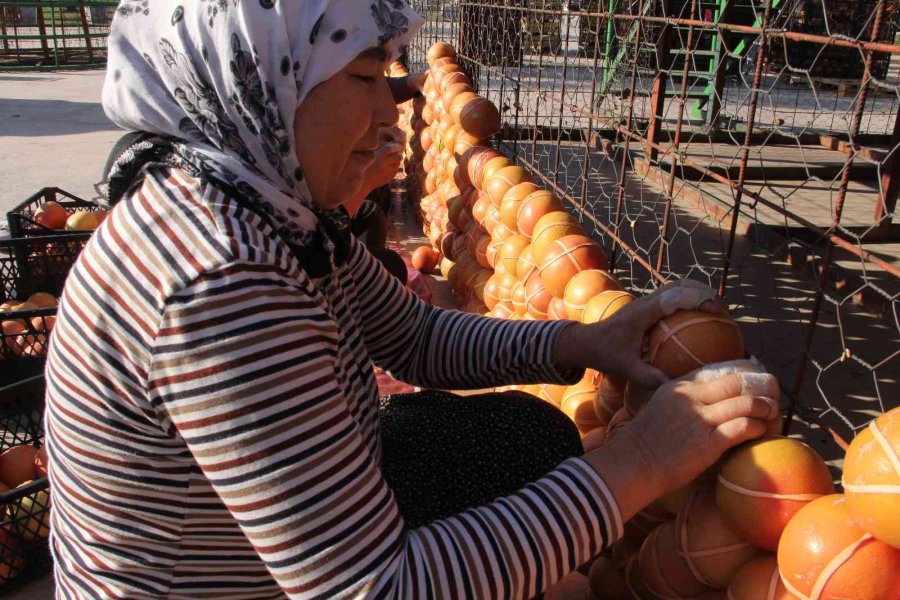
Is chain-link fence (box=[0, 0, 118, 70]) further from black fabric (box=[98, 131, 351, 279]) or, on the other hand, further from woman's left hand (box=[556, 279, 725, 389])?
woman's left hand (box=[556, 279, 725, 389])

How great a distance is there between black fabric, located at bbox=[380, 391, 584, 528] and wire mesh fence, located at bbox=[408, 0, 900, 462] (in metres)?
0.56

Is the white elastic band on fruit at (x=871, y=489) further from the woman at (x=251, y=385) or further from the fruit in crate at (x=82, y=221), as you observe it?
the fruit in crate at (x=82, y=221)

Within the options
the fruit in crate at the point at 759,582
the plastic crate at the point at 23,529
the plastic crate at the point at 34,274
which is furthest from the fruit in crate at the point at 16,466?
the fruit in crate at the point at 759,582

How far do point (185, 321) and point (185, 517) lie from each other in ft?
1.19

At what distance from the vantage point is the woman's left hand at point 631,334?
1.55 meters

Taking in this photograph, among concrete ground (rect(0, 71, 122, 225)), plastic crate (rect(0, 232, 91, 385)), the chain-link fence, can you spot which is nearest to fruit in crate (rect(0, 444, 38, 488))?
plastic crate (rect(0, 232, 91, 385))

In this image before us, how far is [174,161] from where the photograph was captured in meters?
1.20

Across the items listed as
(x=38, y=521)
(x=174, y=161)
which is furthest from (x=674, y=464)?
(x=38, y=521)

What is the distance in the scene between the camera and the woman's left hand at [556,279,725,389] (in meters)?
1.55

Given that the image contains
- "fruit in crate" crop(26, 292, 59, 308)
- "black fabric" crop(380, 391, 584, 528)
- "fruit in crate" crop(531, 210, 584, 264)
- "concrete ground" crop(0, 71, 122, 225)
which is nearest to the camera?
"black fabric" crop(380, 391, 584, 528)

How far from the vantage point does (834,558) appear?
115 cm

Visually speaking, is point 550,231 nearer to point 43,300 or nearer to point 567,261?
point 567,261

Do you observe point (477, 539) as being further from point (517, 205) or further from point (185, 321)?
point (517, 205)

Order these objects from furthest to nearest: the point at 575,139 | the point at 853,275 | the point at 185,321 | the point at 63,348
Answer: the point at 575,139 → the point at 853,275 → the point at 63,348 → the point at 185,321
